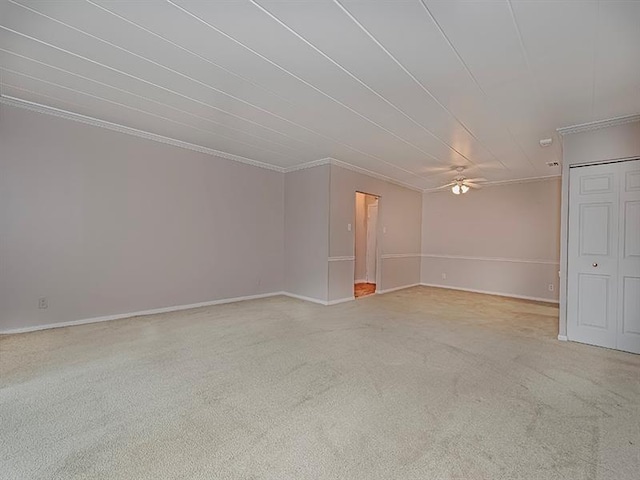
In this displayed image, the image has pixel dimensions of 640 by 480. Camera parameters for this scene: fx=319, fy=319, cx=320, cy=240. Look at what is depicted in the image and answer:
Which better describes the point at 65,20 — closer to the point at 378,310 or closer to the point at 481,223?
the point at 378,310

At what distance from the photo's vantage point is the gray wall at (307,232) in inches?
220

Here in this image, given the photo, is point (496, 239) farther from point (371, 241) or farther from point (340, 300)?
point (340, 300)

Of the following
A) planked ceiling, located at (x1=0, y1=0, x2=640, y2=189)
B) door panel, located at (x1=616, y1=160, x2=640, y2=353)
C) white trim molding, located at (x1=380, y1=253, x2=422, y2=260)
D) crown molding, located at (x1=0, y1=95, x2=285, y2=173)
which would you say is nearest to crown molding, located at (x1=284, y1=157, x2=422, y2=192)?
crown molding, located at (x1=0, y1=95, x2=285, y2=173)

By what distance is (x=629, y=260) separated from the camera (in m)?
3.34

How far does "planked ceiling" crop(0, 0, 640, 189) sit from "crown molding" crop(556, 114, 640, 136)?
11 centimetres

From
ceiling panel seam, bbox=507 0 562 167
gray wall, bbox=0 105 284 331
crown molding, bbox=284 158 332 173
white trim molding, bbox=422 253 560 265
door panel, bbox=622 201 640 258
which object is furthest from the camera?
white trim molding, bbox=422 253 560 265

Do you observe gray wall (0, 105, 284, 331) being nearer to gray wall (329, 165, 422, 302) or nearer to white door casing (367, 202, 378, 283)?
gray wall (329, 165, 422, 302)

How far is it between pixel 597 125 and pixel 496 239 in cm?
386

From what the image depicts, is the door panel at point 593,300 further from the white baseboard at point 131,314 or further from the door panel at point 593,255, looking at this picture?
the white baseboard at point 131,314

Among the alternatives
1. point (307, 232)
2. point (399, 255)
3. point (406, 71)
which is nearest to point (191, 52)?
point (406, 71)

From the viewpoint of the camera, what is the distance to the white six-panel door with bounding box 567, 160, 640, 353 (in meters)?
3.33

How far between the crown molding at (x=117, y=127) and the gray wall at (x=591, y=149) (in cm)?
456

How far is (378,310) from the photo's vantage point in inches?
204

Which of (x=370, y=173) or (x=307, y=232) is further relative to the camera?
(x=370, y=173)
